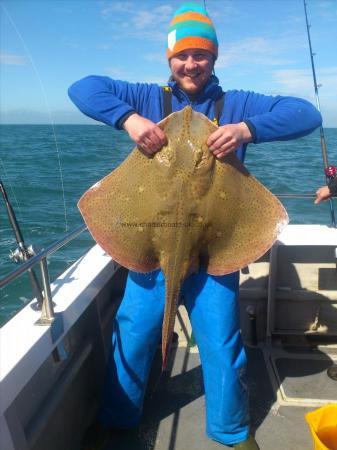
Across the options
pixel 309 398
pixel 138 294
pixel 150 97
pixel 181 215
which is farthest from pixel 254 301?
pixel 150 97

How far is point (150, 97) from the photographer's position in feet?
8.73

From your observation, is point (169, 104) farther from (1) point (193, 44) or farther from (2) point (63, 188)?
(2) point (63, 188)

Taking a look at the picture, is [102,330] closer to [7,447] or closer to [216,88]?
[7,447]

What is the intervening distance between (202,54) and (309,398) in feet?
10.1

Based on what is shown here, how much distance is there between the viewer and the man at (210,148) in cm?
237

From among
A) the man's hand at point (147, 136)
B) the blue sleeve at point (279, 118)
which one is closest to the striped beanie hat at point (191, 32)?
the blue sleeve at point (279, 118)

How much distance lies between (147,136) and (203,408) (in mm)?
2504

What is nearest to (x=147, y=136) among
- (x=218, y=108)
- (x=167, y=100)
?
(x=167, y=100)

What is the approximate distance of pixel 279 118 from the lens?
238 cm

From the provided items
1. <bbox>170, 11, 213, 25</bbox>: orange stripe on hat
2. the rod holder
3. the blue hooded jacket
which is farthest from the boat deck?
<bbox>170, 11, 213, 25</bbox>: orange stripe on hat

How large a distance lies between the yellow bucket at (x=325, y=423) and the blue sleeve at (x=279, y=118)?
1.91 m

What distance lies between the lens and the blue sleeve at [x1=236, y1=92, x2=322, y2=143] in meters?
2.36

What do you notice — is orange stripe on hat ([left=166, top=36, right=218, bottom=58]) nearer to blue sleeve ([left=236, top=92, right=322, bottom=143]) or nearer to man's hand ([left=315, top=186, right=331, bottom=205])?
blue sleeve ([left=236, top=92, right=322, bottom=143])

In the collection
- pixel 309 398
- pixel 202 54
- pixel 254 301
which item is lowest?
pixel 309 398
